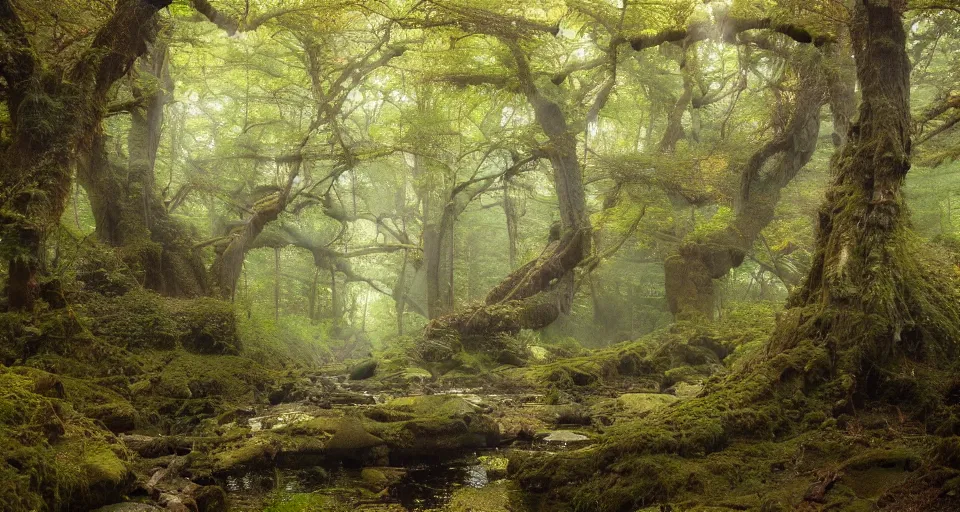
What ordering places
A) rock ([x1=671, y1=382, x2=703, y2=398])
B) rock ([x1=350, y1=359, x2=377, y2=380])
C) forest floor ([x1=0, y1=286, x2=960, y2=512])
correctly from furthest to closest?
rock ([x1=350, y1=359, x2=377, y2=380]) < rock ([x1=671, y1=382, x2=703, y2=398]) < forest floor ([x1=0, y1=286, x2=960, y2=512])

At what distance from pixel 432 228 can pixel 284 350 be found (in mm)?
9181

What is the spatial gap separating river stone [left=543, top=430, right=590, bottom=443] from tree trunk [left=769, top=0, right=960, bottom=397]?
7.54ft

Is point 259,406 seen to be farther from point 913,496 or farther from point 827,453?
point 913,496

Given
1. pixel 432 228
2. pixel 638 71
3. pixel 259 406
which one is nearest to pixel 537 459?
pixel 259 406

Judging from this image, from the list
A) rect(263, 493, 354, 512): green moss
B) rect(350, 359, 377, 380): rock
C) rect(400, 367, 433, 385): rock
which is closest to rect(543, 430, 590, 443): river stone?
rect(263, 493, 354, 512): green moss

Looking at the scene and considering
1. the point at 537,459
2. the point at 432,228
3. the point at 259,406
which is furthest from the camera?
the point at 432,228

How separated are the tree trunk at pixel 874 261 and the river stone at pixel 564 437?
2299mm

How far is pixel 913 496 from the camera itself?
333 centimetres

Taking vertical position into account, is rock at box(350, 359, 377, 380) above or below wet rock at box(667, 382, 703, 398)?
above

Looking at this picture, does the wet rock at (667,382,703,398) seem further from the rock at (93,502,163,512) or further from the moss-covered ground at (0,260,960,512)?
the rock at (93,502,163,512)

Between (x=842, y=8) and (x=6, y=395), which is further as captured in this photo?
(x=842, y=8)

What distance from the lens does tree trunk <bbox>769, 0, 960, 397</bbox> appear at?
564 centimetres

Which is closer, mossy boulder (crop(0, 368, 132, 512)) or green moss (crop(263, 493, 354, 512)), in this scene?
mossy boulder (crop(0, 368, 132, 512))

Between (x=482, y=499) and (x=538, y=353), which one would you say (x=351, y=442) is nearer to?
(x=482, y=499)
